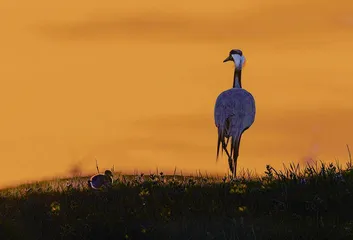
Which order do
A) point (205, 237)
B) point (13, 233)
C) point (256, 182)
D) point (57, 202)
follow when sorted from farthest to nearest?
point (256, 182) → point (57, 202) → point (13, 233) → point (205, 237)

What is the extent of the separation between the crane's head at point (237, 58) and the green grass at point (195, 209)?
21.7 feet

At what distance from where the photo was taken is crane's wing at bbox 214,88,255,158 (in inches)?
891

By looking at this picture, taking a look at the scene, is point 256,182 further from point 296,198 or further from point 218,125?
point 218,125

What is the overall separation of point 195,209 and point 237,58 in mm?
9316

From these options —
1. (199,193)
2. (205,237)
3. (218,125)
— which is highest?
(218,125)

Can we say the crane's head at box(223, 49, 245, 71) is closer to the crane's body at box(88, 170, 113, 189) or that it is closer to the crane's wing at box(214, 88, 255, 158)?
the crane's wing at box(214, 88, 255, 158)

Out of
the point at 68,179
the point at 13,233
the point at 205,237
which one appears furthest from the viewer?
the point at 68,179

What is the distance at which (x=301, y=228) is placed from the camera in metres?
14.4

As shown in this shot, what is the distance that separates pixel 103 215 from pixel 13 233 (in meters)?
1.60

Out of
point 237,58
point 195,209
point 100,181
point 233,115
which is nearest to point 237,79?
point 237,58

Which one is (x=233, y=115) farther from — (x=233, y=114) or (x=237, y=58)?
(x=237, y=58)

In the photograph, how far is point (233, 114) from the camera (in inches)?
893

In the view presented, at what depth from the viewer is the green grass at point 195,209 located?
47.9 feet

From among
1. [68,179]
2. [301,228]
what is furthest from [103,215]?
[68,179]
